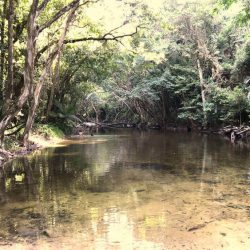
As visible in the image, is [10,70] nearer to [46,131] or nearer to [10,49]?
[10,49]

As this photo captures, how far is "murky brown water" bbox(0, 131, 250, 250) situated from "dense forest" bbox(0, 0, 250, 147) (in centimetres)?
Answer: 406

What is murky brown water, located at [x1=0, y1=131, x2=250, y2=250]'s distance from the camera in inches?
207

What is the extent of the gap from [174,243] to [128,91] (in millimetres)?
33208

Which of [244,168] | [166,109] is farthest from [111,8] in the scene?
[166,109]

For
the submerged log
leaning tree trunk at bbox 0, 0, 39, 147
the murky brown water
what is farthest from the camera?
the submerged log

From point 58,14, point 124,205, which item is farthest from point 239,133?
point 124,205

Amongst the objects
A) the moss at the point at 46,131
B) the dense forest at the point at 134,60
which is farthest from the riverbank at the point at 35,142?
the dense forest at the point at 134,60

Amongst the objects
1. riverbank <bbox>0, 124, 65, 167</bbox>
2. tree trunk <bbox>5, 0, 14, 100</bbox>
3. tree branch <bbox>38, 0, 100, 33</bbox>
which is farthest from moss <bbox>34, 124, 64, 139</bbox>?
tree branch <bbox>38, 0, 100, 33</bbox>

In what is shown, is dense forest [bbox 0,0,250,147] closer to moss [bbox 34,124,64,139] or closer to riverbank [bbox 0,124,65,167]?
riverbank [bbox 0,124,65,167]

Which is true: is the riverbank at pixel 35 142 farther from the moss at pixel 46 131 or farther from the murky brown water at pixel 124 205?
the murky brown water at pixel 124 205

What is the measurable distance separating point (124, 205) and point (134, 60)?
26287 mm

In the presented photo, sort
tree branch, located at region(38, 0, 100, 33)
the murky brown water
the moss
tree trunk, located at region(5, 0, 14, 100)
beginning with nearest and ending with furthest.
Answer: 1. the murky brown water
2. tree trunk, located at region(5, 0, 14, 100)
3. tree branch, located at region(38, 0, 100, 33)
4. the moss

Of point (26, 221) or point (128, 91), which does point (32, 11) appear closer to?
point (26, 221)

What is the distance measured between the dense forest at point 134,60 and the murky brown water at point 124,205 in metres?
4.06
